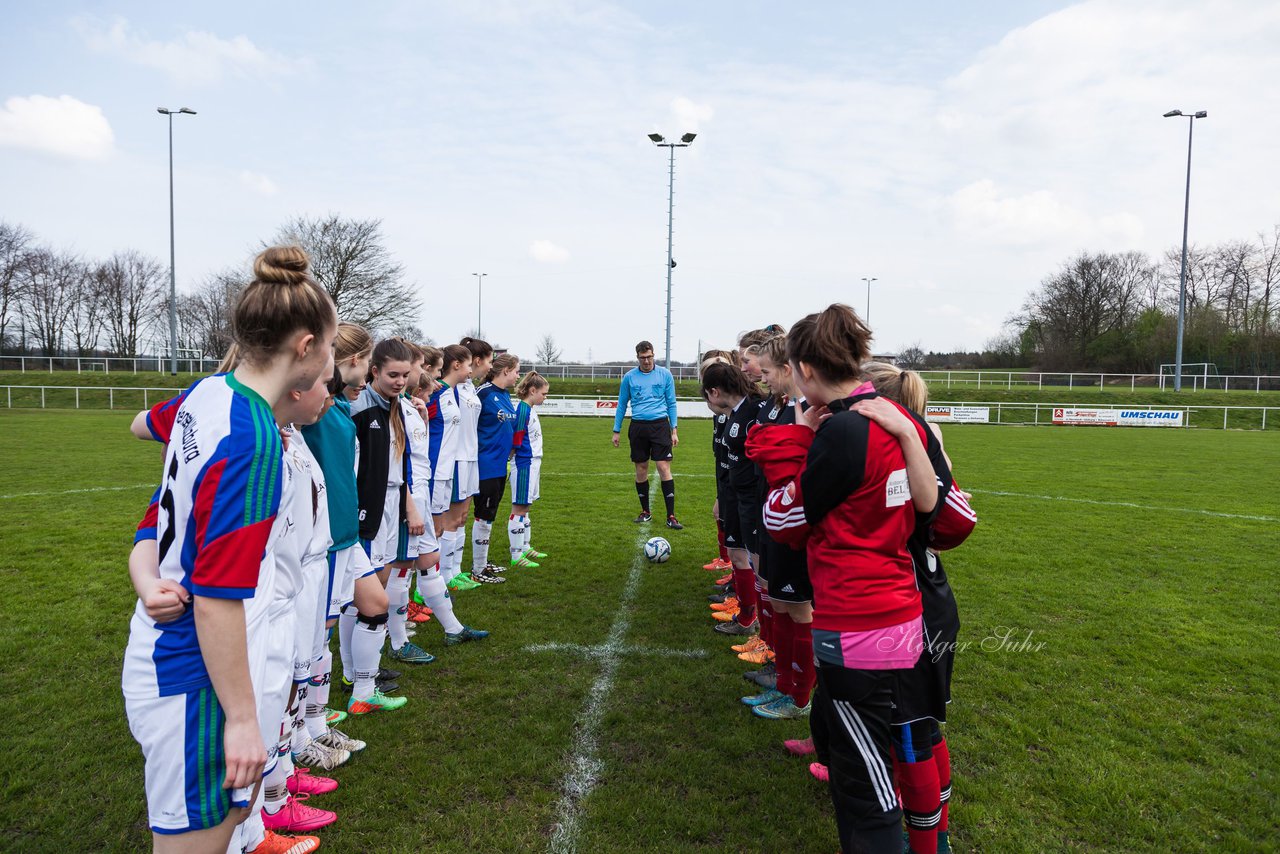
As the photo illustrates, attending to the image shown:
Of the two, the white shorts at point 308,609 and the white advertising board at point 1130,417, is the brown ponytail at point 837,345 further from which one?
the white advertising board at point 1130,417

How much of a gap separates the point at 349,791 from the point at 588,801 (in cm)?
110

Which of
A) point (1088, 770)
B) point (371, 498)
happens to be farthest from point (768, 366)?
point (1088, 770)

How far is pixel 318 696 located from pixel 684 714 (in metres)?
1.95

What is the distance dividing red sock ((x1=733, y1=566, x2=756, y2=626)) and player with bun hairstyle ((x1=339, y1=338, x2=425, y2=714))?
8.05 feet

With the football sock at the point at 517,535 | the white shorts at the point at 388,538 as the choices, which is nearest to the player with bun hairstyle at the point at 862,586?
the white shorts at the point at 388,538

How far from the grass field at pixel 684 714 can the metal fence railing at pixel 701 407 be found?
2203 cm

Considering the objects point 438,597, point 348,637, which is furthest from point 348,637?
point 438,597

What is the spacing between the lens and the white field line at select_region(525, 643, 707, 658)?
4973mm

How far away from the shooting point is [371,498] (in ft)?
12.8

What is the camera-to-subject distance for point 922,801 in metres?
2.55

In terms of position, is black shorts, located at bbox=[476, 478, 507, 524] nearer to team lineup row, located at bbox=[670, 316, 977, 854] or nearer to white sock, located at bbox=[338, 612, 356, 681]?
white sock, located at bbox=[338, 612, 356, 681]

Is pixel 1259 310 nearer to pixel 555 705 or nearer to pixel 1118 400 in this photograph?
pixel 1118 400

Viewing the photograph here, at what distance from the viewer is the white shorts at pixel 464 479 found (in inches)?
237

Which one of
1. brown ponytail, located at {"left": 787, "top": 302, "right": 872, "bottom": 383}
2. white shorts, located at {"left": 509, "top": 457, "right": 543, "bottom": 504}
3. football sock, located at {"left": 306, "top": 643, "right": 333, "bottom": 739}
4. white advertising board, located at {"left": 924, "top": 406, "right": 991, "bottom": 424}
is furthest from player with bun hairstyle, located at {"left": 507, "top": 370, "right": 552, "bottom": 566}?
white advertising board, located at {"left": 924, "top": 406, "right": 991, "bottom": 424}
